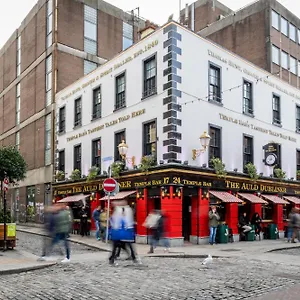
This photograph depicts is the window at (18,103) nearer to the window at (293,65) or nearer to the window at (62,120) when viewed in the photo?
the window at (62,120)

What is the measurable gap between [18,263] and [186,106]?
1054 centimetres

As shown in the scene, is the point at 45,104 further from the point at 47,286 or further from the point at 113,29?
the point at 47,286

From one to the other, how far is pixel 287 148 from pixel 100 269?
725 inches

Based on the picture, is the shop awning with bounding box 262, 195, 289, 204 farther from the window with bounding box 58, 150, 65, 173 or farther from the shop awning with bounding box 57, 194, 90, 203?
the window with bounding box 58, 150, 65, 173

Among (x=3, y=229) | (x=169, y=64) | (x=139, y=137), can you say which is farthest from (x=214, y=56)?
(x=3, y=229)

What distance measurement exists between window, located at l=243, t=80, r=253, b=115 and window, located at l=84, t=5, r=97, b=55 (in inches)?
599

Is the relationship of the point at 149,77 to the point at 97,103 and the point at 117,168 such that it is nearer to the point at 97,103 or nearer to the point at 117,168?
the point at 117,168

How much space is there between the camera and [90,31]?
3497 centimetres

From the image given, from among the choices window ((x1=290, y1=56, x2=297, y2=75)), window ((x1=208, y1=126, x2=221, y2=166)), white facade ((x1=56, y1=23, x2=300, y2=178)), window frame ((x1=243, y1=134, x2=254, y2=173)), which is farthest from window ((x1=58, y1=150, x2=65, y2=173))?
window ((x1=290, y1=56, x2=297, y2=75))

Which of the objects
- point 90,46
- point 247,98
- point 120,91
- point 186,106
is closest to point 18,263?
point 186,106

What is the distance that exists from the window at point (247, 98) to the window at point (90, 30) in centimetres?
1522

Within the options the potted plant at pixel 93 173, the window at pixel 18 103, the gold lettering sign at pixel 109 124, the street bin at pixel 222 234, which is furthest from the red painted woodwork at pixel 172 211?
the window at pixel 18 103

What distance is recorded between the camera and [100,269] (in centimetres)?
1105

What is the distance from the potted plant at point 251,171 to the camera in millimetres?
22625
